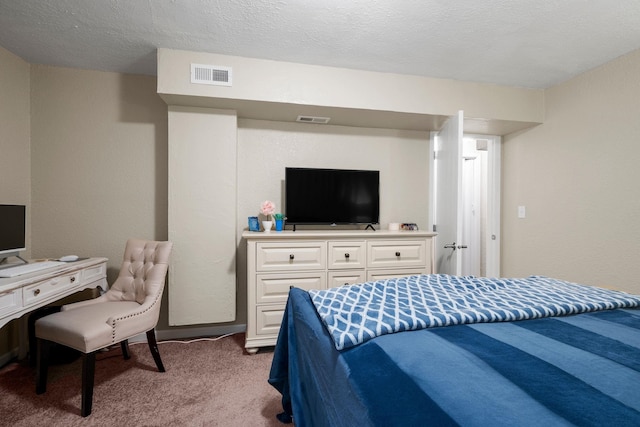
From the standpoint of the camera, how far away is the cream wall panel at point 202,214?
8.30 ft

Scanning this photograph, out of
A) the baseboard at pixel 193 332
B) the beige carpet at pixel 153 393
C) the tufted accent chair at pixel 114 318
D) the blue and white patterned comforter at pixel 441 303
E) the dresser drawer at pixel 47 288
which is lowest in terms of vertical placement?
the beige carpet at pixel 153 393

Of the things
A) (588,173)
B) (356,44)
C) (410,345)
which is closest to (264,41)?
(356,44)

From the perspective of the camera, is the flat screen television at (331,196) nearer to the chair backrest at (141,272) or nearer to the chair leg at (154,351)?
the chair backrest at (141,272)

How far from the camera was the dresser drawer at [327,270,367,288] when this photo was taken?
2.59 m

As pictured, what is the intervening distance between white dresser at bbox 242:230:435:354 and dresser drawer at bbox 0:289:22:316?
134cm

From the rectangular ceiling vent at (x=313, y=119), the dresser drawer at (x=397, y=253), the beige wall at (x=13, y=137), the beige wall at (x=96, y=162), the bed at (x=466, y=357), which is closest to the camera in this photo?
the bed at (x=466, y=357)

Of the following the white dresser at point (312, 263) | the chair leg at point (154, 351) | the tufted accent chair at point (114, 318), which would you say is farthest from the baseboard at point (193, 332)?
the chair leg at point (154, 351)

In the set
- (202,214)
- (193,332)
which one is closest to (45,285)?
(202,214)

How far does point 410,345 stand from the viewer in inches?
34.9

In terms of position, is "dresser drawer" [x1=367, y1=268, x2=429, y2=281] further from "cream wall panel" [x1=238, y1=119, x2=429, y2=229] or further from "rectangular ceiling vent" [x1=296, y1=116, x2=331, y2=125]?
"rectangular ceiling vent" [x1=296, y1=116, x2=331, y2=125]

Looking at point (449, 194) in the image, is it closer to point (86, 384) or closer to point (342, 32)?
point (342, 32)

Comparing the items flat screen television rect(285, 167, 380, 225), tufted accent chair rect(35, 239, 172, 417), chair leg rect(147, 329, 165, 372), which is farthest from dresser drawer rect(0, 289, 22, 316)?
flat screen television rect(285, 167, 380, 225)

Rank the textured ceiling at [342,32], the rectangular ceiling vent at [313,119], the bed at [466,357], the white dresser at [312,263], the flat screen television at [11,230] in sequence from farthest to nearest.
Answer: the rectangular ceiling vent at [313,119] → the white dresser at [312,263] → the flat screen television at [11,230] → the textured ceiling at [342,32] → the bed at [466,357]

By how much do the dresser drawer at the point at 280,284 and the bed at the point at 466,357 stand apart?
1.01m
